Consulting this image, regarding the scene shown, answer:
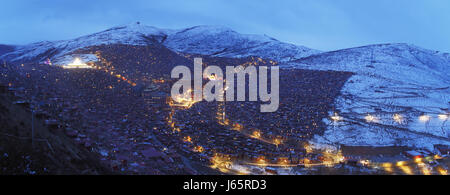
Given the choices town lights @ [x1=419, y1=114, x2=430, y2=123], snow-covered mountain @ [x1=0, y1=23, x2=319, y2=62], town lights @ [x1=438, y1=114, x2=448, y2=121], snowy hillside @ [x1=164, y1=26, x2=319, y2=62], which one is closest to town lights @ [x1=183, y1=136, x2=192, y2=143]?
town lights @ [x1=419, y1=114, x2=430, y2=123]

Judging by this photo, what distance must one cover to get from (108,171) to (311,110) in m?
19.0

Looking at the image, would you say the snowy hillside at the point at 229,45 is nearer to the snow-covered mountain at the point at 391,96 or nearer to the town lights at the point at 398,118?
the snow-covered mountain at the point at 391,96

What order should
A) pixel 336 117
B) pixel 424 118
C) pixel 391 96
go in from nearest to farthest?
pixel 336 117, pixel 424 118, pixel 391 96

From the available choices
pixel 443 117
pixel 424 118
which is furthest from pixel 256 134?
pixel 443 117

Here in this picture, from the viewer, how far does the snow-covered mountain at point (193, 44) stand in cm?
6178

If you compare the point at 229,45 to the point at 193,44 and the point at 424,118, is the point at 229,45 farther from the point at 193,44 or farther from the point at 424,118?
the point at 424,118

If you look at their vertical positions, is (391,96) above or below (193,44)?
below

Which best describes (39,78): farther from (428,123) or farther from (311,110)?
(428,123)

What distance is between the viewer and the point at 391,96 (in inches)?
1216

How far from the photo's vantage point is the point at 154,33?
90.9m

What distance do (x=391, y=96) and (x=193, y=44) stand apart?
2274 inches

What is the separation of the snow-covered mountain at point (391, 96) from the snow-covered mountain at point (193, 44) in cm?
1490

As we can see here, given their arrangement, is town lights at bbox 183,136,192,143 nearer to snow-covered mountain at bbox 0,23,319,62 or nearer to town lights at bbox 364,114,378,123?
town lights at bbox 364,114,378,123
